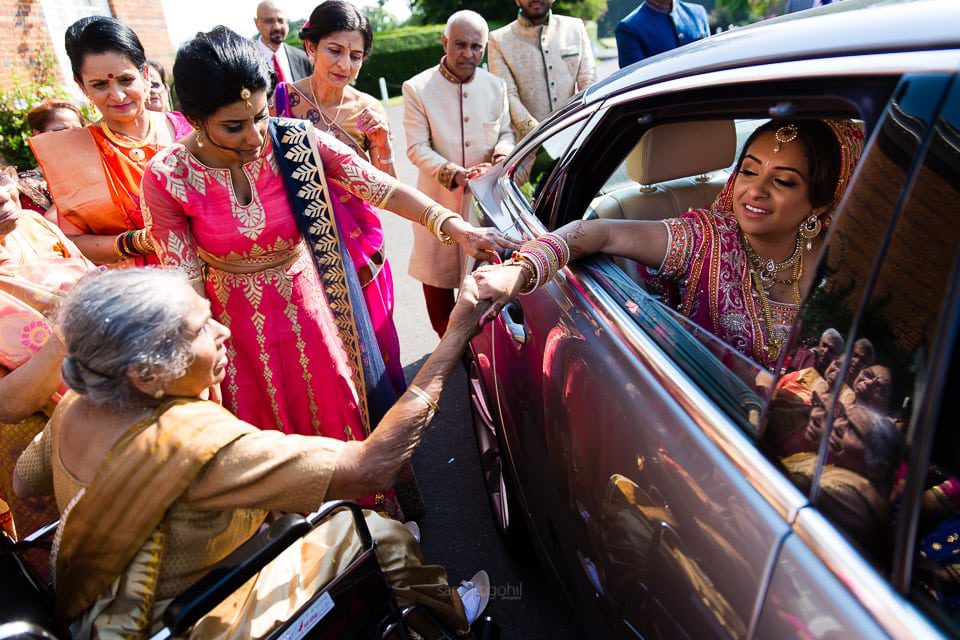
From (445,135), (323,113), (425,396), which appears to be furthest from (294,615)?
(445,135)

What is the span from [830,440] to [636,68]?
1258mm

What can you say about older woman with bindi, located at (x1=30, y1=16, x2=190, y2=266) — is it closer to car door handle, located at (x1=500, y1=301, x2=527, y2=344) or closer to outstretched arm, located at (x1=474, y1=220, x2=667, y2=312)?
car door handle, located at (x1=500, y1=301, x2=527, y2=344)

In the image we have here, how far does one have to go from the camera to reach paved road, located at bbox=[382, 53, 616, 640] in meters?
2.21

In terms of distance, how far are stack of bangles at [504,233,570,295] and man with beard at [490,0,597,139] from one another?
2594 millimetres

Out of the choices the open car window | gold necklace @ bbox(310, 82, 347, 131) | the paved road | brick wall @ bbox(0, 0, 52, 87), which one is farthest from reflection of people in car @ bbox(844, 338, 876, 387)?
brick wall @ bbox(0, 0, 52, 87)

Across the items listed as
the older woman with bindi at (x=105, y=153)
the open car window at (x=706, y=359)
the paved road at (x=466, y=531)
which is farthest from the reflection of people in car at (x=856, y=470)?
the older woman with bindi at (x=105, y=153)

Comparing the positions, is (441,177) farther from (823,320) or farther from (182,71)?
(823,320)

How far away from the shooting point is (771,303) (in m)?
1.78

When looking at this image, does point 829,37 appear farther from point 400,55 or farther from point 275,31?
point 400,55

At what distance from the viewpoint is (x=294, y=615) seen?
4.18 ft

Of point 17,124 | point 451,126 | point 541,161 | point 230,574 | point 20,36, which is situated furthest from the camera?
point 20,36

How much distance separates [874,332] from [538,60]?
3795 mm

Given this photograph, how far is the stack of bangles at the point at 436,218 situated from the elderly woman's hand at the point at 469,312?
2.38ft

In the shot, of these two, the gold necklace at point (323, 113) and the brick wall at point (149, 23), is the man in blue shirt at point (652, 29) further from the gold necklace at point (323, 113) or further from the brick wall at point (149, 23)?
the brick wall at point (149, 23)
